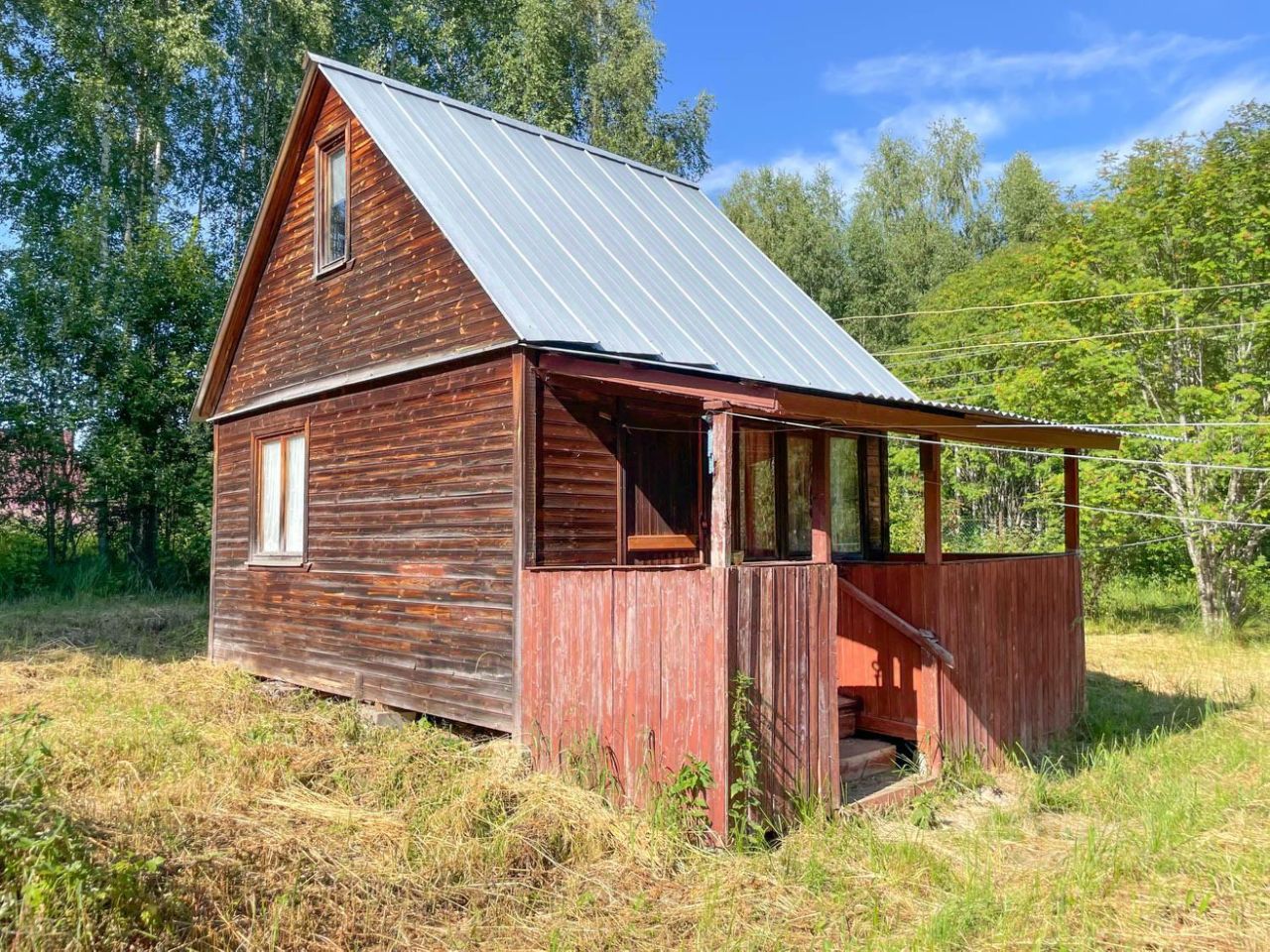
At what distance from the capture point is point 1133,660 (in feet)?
44.0

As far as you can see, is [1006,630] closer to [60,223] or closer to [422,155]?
[422,155]

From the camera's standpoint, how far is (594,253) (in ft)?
30.9

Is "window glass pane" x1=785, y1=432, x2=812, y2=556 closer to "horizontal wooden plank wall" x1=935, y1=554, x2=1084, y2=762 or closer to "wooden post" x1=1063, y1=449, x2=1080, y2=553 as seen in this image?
"horizontal wooden plank wall" x1=935, y1=554, x2=1084, y2=762

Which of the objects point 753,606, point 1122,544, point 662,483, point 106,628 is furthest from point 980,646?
point 106,628

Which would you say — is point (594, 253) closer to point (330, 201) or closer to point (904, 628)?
point (330, 201)

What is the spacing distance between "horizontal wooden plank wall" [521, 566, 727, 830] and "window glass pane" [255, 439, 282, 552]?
4789mm

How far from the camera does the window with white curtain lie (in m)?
10.7

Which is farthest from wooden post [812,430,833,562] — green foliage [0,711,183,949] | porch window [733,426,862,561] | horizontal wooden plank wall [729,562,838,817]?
green foliage [0,711,183,949]

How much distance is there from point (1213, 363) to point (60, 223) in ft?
78.6

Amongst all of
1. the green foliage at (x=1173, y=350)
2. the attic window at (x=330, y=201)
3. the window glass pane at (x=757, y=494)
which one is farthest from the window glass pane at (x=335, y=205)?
the green foliage at (x=1173, y=350)

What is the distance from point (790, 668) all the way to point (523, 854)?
6.54 ft

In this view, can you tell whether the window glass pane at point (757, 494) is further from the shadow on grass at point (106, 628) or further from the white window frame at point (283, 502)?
the shadow on grass at point (106, 628)

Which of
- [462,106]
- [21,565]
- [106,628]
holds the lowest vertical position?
[106,628]

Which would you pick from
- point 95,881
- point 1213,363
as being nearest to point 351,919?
point 95,881
